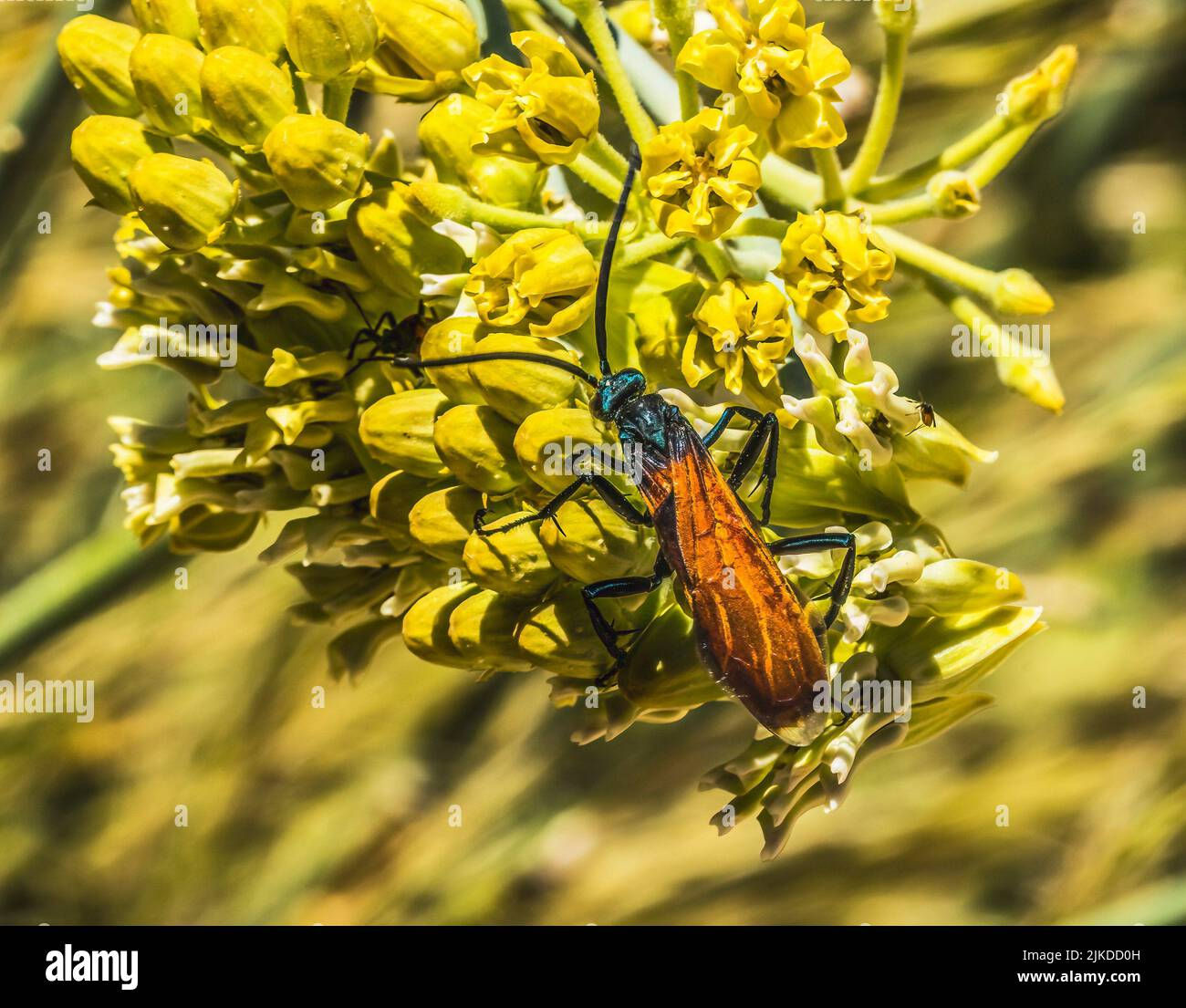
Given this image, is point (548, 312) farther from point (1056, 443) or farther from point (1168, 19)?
point (1168, 19)

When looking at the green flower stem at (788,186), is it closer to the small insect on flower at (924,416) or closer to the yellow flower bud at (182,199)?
the small insect on flower at (924,416)

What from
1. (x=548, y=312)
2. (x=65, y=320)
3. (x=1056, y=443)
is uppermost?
(x=65, y=320)

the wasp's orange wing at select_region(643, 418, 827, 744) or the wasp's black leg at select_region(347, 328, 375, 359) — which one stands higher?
the wasp's black leg at select_region(347, 328, 375, 359)

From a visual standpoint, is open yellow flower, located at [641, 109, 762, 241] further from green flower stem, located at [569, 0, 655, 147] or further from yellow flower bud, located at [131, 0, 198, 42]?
yellow flower bud, located at [131, 0, 198, 42]

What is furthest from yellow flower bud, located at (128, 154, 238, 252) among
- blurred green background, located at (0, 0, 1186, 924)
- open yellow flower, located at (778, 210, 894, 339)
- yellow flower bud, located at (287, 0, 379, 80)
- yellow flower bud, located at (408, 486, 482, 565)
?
blurred green background, located at (0, 0, 1186, 924)

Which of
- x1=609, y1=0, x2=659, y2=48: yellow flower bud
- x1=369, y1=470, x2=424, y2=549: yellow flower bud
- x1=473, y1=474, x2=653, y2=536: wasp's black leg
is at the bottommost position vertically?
x1=473, y1=474, x2=653, y2=536: wasp's black leg

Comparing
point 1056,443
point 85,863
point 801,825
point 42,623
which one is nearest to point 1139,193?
point 1056,443

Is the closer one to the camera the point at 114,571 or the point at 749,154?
the point at 749,154


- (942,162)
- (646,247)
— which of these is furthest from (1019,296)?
(646,247)
